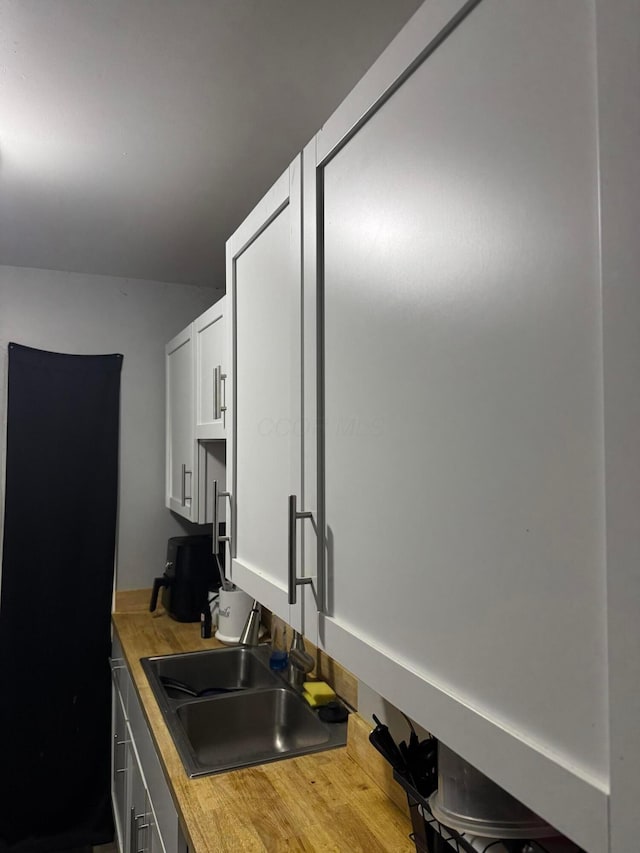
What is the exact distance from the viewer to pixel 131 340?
2.99 m

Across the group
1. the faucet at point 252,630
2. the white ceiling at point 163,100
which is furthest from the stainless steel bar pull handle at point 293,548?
the faucet at point 252,630

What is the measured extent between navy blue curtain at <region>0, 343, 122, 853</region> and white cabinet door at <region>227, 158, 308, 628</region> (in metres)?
1.60

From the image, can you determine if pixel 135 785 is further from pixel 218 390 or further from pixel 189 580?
pixel 218 390

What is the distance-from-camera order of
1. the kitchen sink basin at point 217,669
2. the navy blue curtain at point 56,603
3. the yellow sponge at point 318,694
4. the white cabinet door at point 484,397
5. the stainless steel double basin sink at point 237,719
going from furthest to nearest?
the navy blue curtain at point 56,603 < the kitchen sink basin at point 217,669 < the yellow sponge at point 318,694 < the stainless steel double basin sink at point 237,719 < the white cabinet door at point 484,397

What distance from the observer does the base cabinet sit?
1530mm

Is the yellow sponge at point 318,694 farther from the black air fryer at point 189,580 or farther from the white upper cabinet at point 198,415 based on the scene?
the black air fryer at point 189,580

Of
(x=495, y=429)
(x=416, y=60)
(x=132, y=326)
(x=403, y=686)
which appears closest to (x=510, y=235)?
(x=495, y=429)

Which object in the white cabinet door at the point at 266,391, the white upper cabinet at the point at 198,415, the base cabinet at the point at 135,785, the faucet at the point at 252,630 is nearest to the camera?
the white cabinet door at the point at 266,391

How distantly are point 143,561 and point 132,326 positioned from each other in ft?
3.69

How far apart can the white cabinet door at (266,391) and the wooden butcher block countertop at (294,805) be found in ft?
1.49

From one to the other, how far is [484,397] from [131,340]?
104 inches

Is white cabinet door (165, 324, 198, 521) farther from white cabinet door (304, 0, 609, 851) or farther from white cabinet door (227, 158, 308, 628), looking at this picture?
white cabinet door (304, 0, 609, 851)

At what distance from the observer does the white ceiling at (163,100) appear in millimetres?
1183

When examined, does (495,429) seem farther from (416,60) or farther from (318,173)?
(318,173)
